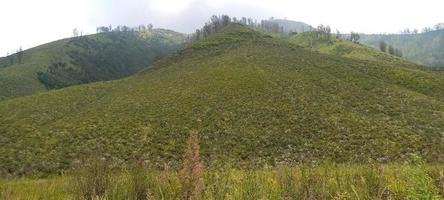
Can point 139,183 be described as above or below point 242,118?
above

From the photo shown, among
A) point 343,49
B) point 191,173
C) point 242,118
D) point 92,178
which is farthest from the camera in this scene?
point 343,49

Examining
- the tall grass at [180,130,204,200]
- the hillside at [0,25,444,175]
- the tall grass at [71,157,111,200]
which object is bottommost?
the hillside at [0,25,444,175]

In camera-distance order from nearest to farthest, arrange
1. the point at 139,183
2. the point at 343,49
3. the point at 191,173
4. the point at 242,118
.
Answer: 1. the point at 191,173
2. the point at 139,183
3. the point at 242,118
4. the point at 343,49

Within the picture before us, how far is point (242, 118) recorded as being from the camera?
45.6 m

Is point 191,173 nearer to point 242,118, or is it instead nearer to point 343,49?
point 242,118

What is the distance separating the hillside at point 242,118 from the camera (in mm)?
35344

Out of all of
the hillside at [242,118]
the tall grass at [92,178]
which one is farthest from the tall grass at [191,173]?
the hillside at [242,118]

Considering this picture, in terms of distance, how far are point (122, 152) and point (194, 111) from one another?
13.8 m

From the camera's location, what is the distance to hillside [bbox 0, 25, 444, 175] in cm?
3534

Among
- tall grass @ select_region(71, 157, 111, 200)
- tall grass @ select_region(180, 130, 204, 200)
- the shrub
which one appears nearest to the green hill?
tall grass @ select_region(71, 157, 111, 200)

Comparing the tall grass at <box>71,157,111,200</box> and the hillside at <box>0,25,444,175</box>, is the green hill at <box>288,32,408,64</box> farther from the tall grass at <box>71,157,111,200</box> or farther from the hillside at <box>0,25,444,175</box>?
the tall grass at <box>71,157,111,200</box>

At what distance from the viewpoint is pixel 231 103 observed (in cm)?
5162

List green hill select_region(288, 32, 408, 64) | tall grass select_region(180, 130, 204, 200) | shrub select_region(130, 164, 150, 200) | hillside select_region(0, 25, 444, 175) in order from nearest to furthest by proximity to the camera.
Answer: tall grass select_region(180, 130, 204, 200), shrub select_region(130, 164, 150, 200), hillside select_region(0, 25, 444, 175), green hill select_region(288, 32, 408, 64)

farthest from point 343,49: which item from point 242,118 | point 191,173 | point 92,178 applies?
point 191,173
